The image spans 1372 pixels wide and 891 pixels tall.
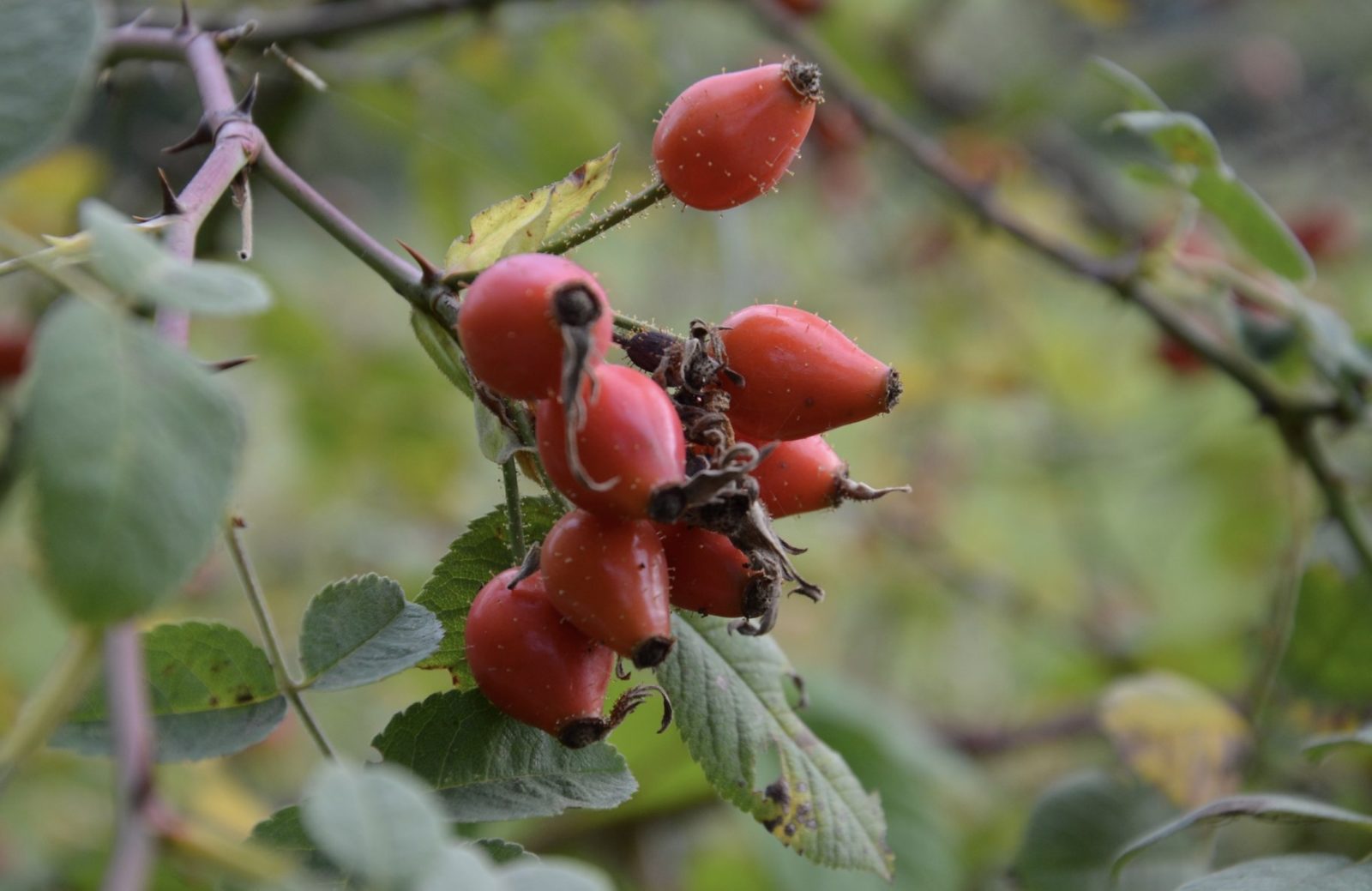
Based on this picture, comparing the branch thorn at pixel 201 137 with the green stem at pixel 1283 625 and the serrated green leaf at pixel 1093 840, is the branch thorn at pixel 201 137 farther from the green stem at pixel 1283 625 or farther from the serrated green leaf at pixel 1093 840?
the green stem at pixel 1283 625

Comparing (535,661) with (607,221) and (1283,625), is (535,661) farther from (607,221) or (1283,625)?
(1283,625)

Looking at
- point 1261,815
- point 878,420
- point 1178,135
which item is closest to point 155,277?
point 1261,815

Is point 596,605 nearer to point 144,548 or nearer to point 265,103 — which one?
point 144,548

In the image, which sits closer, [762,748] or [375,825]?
[375,825]

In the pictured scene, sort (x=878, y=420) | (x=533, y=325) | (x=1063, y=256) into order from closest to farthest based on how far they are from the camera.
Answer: (x=533, y=325)
(x=1063, y=256)
(x=878, y=420)

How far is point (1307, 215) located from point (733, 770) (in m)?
3.73

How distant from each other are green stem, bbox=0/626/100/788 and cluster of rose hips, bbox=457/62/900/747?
30 cm

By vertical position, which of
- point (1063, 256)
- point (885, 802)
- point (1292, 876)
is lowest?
point (885, 802)

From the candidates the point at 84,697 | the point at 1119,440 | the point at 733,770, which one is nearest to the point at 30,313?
the point at 84,697

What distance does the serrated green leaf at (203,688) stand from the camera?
2.86ft

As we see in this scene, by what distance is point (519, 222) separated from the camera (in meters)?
0.92

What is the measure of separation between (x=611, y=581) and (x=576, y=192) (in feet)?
1.09

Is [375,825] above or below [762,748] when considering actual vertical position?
above

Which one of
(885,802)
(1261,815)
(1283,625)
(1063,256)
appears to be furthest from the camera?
(885,802)
